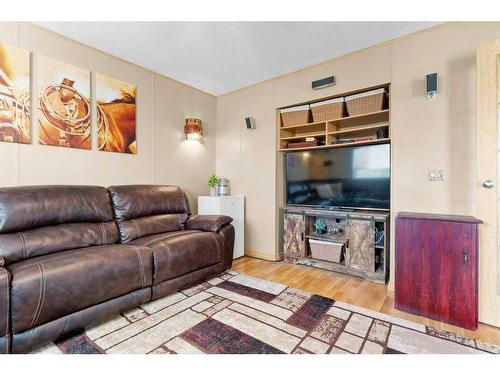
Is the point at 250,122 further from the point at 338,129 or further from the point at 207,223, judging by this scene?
the point at 207,223

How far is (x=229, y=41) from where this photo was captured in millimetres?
2340

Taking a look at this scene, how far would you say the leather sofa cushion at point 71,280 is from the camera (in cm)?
132

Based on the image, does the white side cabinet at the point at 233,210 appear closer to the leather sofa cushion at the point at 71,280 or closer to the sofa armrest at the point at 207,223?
the sofa armrest at the point at 207,223

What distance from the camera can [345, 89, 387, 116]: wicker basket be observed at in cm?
249

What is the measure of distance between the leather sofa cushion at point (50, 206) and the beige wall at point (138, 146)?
12.5 inches

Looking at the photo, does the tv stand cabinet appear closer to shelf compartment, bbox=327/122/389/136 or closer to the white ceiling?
shelf compartment, bbox=327/122/389/136

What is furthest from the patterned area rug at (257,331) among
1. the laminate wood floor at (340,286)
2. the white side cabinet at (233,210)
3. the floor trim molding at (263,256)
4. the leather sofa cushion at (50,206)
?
the white side cabinet at (233,210)

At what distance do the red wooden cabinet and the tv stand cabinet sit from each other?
21.3 inches

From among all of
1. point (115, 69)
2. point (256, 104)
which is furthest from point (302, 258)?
point (115, 69)

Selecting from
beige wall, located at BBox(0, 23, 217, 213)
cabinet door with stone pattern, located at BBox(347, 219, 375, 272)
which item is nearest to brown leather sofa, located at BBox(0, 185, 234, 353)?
beige wall, located at BBox(0, 23, 217, 213)

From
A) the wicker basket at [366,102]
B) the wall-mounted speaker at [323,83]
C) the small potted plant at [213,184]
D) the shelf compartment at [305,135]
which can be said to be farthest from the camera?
the small potted plant at [213,184]

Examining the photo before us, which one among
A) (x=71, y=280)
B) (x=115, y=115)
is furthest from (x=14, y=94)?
(x=71, y=280)

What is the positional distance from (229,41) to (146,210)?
6.25ft

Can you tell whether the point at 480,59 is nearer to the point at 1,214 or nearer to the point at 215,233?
the point at 215,233
